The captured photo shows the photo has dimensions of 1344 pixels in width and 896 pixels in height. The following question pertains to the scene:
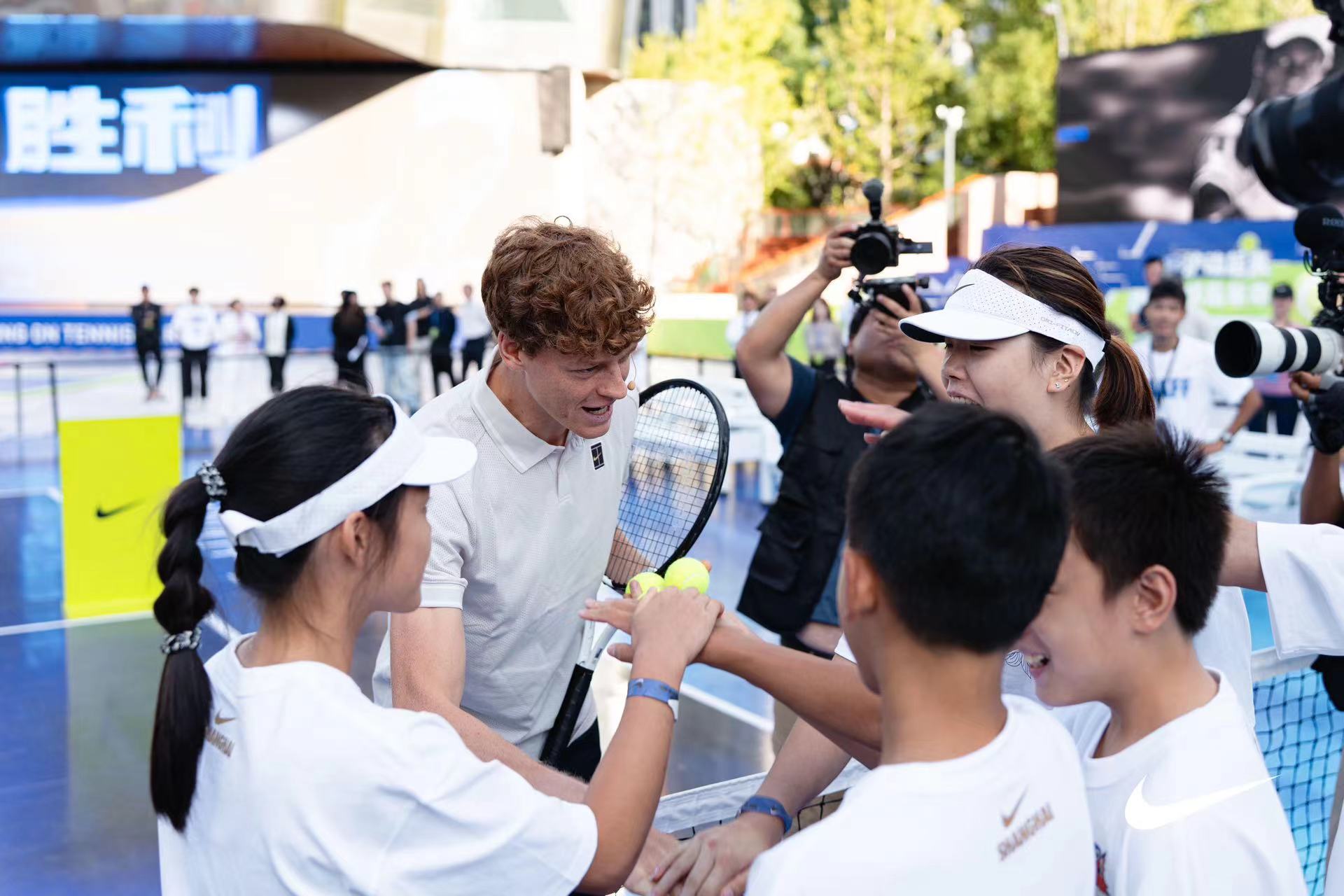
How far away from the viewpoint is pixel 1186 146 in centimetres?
2136

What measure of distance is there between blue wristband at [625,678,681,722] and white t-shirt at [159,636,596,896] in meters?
0.18

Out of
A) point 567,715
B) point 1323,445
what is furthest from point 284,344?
point 1323,445

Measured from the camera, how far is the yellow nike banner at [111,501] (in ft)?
26.2

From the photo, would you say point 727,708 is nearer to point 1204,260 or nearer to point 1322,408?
point 1322,408

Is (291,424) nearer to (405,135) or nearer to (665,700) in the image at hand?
(665,700)

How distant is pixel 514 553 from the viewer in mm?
2480

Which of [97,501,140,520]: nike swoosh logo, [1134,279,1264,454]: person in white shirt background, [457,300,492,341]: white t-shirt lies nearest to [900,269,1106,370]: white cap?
[1134,279,1264,454]: person in white shirt background

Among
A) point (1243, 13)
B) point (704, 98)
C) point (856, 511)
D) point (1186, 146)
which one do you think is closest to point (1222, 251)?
point (1186, 146)

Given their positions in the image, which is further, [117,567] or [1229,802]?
[117,567]

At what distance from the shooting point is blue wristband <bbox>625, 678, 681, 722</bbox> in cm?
175

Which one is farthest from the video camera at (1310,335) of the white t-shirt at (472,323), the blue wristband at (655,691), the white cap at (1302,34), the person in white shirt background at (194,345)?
the white t-shirt at (472,323)

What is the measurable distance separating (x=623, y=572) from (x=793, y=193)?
138 feet

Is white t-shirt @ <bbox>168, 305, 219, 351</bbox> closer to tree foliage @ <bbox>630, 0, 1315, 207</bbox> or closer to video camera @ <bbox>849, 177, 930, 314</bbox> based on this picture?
video camera @ <bbox>849, 177, 930, 314</bbox>

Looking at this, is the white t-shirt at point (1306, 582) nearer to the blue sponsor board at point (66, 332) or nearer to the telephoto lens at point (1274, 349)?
the telephoto lens at point (1274, 349)
